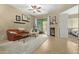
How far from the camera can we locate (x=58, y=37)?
247 cm

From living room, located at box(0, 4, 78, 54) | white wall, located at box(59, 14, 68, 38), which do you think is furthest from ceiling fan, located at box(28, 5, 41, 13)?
white wall, located at box(59, 14, 68, 38)

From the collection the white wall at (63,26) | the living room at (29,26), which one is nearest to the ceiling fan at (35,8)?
the living room at (29,26)

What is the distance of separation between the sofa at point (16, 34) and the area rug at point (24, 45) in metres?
0.06

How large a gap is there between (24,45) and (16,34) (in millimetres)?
239

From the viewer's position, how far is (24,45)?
2414mm

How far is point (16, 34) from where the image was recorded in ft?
7.93

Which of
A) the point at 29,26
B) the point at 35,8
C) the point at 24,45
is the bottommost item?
the point at 24,45

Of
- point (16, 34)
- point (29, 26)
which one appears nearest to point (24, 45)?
point (16, 34)

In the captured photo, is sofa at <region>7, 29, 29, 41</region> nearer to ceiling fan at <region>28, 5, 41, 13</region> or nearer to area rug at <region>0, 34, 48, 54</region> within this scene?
area rug at <region>0, 34, 48, 54</region>

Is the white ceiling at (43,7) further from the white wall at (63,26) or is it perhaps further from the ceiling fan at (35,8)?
the white wall at (63,26)

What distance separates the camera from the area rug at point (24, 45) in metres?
2.37

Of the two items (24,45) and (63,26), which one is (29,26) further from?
(63,26)

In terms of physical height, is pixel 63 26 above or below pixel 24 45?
above
